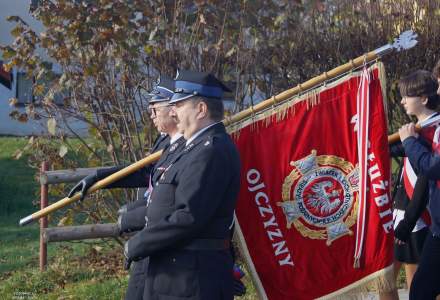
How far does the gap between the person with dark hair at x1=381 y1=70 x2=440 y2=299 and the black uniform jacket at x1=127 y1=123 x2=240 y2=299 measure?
1.37 meters

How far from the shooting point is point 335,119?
4449mm

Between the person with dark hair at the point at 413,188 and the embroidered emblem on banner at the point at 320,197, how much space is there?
0.43m

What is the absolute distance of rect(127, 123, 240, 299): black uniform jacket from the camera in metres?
3.45

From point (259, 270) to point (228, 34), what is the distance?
3.01 metres

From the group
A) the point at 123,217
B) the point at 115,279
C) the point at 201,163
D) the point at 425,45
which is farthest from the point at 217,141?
the point at 425,45

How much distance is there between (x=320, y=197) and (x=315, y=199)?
29mm

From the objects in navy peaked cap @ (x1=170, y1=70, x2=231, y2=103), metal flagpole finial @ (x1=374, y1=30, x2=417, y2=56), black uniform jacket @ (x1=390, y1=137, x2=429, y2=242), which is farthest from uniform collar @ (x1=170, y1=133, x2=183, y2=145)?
black uniform jacket @ (x1=390, y1=137, x2=429, y2=242)

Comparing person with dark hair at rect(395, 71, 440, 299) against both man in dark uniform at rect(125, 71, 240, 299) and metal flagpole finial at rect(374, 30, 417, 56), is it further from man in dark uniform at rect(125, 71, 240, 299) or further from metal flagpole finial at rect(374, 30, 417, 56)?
man in dark uniform at rect(125, 71, 240, 299)

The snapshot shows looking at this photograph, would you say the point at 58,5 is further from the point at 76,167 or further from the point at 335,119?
the point at 335,119

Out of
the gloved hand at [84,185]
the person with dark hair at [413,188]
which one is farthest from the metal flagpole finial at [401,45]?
the gloved hand at [84,185]

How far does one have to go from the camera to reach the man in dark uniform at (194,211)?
346 cm

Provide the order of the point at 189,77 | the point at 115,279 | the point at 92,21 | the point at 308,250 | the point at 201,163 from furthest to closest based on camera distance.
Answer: the point at 115,279 → the point at 92,21 → the point at 308,250 → the point at 189,77 → the point at 201,163

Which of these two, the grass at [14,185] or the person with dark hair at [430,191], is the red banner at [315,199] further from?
the grass at [14,185]

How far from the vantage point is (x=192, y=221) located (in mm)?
3410
